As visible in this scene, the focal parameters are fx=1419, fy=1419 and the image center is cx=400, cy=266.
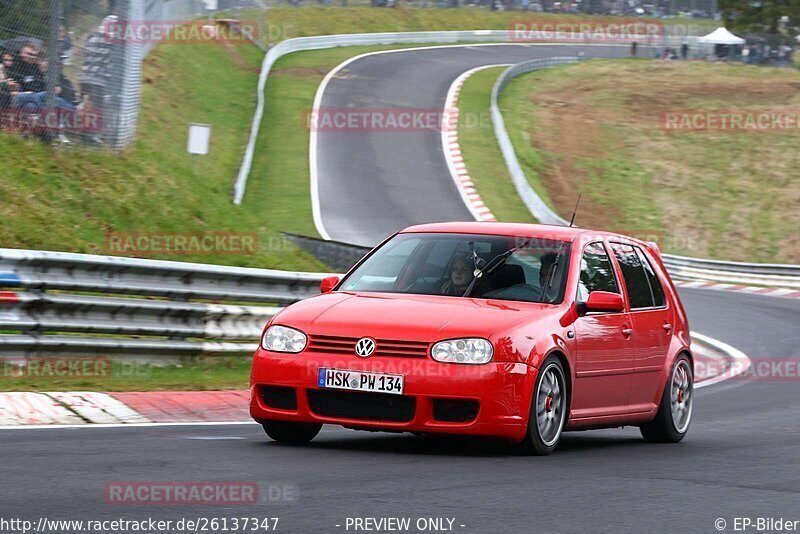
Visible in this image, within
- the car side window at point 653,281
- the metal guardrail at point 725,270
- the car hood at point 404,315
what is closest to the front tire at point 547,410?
the car hood at point 404,315

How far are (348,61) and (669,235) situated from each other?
2173 centimetres

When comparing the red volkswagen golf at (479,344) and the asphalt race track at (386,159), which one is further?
the asphalt race track at (386,159)

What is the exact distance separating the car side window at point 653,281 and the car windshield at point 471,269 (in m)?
1.33

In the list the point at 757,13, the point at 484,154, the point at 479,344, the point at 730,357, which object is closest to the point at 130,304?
the point at 479,344

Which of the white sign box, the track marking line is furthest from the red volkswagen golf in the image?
the white sign box

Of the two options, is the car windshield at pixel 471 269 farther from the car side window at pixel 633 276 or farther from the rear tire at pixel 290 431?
the rear tire at pixel 290 431

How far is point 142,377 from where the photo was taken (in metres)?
12.2

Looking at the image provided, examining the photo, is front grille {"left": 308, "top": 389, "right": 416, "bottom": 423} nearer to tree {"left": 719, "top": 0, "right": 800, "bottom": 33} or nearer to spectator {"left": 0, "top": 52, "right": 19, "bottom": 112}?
spectator {"left": 0, "top": 52, "right": 19, "bottom": 112}

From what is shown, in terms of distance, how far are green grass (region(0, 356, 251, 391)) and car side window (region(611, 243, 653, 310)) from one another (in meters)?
3.74

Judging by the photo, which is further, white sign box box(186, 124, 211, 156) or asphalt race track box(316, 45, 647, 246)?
asphalt race track box(316, 45, 647, 246)

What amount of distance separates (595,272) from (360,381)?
234 centimetres

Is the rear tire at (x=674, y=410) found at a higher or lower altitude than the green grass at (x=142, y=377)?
higher

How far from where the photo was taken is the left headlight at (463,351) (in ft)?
26.9

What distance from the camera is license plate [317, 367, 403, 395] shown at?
820 cm
